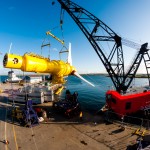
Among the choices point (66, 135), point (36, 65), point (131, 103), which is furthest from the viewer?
point (131, 103)

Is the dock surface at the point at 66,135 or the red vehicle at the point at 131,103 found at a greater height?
the red vehicle at the point at 131,103

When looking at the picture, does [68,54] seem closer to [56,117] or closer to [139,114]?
[56,117]

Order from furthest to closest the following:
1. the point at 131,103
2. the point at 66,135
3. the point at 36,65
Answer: the point at 131,103 < the point at 66,135 < the point at 36,65

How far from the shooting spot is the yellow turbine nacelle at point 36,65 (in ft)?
42.0

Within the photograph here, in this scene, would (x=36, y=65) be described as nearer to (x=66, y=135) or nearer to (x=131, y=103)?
(x=66, y=135)

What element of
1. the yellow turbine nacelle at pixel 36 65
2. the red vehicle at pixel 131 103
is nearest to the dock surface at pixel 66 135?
the red vehicle at pixel 131 103

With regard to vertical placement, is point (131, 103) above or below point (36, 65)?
below

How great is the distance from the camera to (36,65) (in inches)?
567

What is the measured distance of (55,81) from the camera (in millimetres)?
18516

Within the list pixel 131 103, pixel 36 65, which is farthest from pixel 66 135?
pixel 131 103

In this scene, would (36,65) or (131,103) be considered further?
(131,103)

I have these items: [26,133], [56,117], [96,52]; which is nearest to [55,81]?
[56,117]

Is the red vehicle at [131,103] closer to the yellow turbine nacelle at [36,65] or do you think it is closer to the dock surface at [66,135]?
the dock surface at [66,135]

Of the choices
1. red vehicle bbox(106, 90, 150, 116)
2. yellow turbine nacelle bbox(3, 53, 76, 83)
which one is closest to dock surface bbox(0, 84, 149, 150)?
red vehicle bbox(106, 90, 150, 116)
